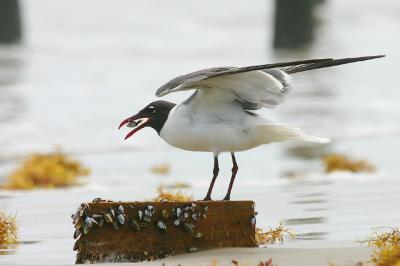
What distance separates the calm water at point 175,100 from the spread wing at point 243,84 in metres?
0.92

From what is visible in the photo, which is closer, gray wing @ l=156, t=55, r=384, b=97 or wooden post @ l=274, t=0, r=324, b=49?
gray wing @ l=156, t=55, r=384, b=97

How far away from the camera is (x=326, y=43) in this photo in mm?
27969

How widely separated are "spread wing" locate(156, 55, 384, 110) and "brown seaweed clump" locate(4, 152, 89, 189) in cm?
415

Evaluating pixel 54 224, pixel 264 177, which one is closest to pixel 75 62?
pixel 264 177

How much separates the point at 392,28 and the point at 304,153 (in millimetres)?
18283

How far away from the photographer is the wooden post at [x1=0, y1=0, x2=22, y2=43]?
26500mm

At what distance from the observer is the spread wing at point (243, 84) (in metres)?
7.12

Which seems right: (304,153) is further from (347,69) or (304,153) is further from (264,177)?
(347,69)

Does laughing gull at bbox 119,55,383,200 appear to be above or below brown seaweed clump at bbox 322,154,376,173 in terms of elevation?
above

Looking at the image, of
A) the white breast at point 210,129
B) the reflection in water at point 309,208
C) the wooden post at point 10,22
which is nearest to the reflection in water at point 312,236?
the reflection in water at point 309,208

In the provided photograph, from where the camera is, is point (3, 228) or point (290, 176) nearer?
point (3, 228)

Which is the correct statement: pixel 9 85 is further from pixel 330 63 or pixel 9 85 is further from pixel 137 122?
pixel 330 63

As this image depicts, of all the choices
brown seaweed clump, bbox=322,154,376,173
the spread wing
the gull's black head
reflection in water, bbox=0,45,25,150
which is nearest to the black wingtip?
the spread wing

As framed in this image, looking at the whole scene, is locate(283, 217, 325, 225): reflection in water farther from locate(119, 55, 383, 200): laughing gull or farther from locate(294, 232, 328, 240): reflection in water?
locate(119, 55, 383, 200): laughing gull
